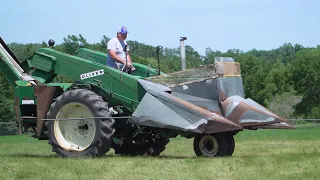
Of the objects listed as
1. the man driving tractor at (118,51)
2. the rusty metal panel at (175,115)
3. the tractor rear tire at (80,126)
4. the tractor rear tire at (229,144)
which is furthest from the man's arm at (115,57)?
the tractor rear tire at (229,144)

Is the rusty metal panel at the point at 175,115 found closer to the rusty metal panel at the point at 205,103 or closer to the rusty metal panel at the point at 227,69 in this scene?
the rusty metal panel at the point at 205,103

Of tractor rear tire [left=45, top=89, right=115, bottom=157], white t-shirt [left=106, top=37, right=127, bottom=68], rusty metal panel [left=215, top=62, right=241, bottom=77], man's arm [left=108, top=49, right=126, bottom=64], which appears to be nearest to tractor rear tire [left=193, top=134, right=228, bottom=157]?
rusty metal panel [left=215, top=62, right=241, bottom=77]

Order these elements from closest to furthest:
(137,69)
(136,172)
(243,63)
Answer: (136,172)
(137,69)
(243,63)

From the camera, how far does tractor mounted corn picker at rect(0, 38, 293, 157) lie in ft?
40.6

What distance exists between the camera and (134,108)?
13.0 meters

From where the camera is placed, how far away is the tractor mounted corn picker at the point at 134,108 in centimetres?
1238

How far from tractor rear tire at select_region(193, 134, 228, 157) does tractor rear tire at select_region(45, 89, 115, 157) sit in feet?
5.56

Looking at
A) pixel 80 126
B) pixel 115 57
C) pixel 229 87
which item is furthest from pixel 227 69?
pixel 80 126

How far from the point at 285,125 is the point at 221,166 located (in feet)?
8.92

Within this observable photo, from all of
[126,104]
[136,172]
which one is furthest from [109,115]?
[136,172]

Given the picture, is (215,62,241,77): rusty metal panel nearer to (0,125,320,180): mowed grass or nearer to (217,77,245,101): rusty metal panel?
(217,77,245,101): rusty metal panel

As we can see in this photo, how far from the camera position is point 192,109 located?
40.1 ft

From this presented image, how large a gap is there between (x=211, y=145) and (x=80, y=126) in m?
2.59

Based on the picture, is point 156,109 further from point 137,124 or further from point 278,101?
point 278,101
